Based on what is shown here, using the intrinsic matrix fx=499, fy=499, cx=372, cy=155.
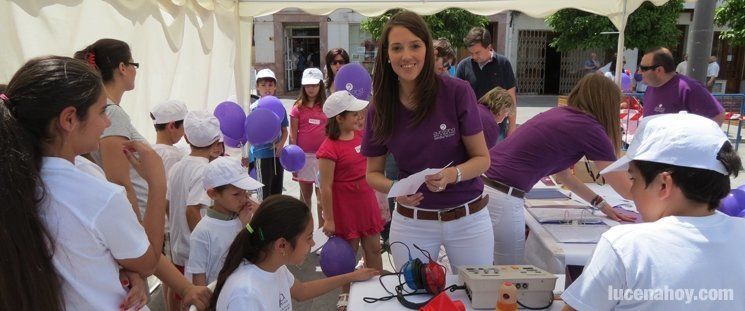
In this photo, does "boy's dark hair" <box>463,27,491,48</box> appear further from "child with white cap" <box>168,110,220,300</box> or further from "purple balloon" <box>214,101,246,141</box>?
"child with white cap" <box>168,110,220,300</box>

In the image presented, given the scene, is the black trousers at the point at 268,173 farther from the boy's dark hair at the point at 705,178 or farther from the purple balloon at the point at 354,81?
the boy's dark hair at the point at 705,178

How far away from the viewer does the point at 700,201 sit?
1.10 metres

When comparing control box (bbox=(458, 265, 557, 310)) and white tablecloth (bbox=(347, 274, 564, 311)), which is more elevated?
control box (bbox=(458, 265, 557, 310))

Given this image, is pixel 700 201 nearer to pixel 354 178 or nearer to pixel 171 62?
pixel 354 178

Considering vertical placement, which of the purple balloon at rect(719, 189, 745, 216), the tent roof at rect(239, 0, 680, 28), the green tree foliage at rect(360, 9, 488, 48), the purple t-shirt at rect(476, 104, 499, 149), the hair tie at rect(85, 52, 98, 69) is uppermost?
the green tree foliage at rect(360, 9, 488, 48)

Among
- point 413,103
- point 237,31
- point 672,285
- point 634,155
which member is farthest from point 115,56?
point 237,31

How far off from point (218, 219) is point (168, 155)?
31.2 inches

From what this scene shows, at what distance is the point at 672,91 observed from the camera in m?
4.04

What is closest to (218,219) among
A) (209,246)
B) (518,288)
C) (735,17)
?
(209,246)

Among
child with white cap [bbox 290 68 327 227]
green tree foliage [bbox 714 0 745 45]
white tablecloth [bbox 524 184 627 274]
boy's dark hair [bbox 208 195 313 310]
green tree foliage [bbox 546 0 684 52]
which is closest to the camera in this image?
boy's dark hair [bbox 208 195 313 310]

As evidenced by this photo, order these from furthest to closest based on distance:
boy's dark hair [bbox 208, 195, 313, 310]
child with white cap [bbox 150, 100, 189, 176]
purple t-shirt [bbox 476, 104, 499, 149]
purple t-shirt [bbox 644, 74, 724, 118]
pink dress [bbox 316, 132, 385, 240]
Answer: purple t-shirt [bbox 644, 74, 724, 118] < purple t-shirt [bbox 476, 104, 499, 149] < pink dress [bbox 316, 132, 385, 240] < child with white cap [bbox 150, 100, 189, 176] < boy's dark hair [bbox 208, 195, 313, 310]

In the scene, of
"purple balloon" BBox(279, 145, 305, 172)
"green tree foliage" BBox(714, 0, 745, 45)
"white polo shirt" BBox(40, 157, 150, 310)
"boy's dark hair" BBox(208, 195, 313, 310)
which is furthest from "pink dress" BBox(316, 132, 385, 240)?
"green tree foliage" BBox(714, 0, 745, 45)

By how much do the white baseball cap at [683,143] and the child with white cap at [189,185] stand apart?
1.95 metres

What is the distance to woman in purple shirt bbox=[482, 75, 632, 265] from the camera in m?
2.20
